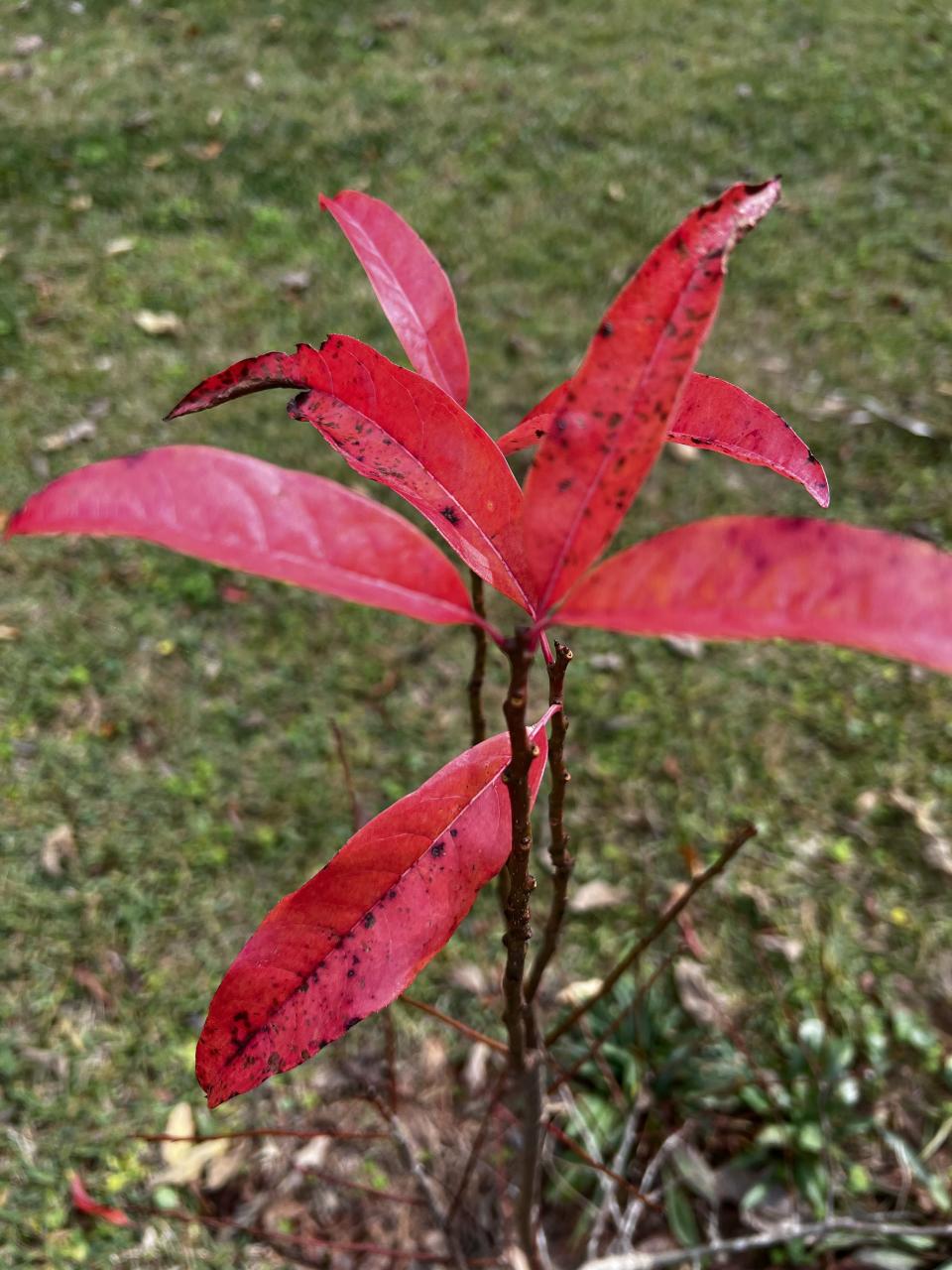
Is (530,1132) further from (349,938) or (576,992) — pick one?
(576,992)

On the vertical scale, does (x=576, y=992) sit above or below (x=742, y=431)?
below

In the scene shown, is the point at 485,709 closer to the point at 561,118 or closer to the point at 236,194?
the point at 236,194

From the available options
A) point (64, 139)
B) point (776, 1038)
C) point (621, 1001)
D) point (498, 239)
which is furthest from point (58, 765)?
point (64, 139)

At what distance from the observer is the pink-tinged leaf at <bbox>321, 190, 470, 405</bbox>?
32.0 inches

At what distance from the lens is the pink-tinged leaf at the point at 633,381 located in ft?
1.58

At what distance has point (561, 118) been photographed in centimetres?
422

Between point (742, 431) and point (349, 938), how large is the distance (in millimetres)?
471

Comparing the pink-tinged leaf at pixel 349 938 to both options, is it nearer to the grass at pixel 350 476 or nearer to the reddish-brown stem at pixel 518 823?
the reddish-brown stem at pixel 518 823

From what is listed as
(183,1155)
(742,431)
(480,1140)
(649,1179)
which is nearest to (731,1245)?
(649,1179)

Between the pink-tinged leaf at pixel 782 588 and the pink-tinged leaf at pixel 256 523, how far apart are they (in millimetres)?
115

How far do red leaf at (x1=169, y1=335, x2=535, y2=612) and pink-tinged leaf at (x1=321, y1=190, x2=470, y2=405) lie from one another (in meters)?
0.19

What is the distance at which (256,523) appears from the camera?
0.51 m

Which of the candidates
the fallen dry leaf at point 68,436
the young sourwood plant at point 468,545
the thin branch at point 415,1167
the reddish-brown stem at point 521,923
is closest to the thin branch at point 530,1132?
the reddish-brown stem at point 521,923

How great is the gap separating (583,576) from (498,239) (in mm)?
3507
